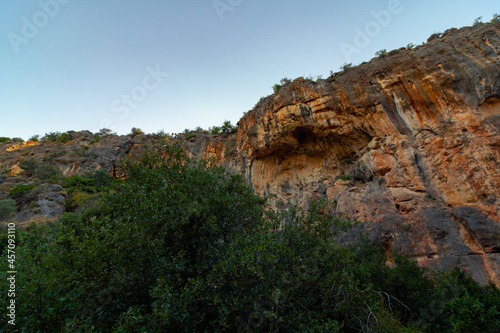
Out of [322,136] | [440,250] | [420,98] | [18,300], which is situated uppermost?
[420,98]

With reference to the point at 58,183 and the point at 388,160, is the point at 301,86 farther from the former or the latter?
the point at 58,183

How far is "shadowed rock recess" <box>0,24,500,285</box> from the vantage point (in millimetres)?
14250

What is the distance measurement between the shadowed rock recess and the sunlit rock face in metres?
0.07

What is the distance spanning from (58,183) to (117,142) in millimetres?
12054

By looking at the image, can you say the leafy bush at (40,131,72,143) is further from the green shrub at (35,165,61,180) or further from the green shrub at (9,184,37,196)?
the green shrub at (9,184,37,196)

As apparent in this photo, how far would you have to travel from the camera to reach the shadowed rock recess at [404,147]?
1425 centimetres

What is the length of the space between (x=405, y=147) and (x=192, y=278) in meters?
19.0

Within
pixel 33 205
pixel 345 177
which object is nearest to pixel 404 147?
pixel 345 177

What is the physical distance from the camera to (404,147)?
18547 mm

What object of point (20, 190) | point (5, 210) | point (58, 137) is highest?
point (58, 137)

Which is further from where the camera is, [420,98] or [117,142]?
[117,142]

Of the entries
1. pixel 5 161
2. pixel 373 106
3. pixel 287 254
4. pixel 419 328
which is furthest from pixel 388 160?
pixel 5 161

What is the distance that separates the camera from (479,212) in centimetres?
1371

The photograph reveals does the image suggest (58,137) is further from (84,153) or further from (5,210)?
(5,210)
